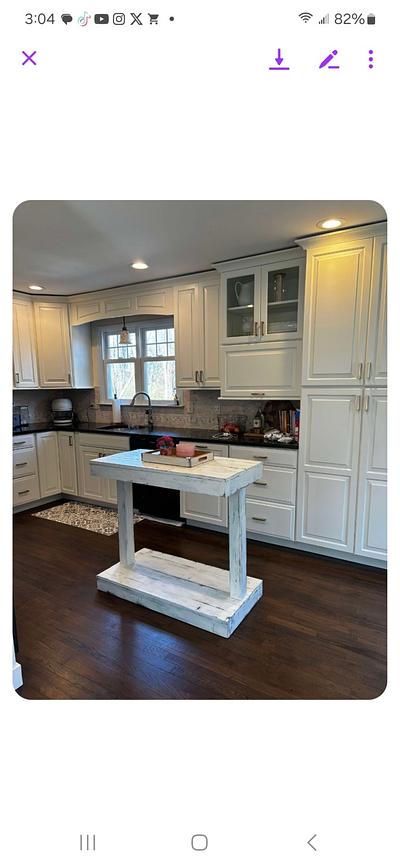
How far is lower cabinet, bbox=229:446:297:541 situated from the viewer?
260 centimetres

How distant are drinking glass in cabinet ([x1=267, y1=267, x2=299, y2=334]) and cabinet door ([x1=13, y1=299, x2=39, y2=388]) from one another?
2.45 m

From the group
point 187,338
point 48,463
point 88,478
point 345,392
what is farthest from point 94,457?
point 345,392

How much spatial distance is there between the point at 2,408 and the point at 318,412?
208 centimetres

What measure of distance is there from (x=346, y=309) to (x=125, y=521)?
189cm

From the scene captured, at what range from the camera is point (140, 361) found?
3973 millimetres

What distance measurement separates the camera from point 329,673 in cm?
150

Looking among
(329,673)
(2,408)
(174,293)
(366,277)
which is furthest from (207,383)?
(2,408)

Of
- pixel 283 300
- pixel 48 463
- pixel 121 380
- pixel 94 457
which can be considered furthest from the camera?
pixel 121 380

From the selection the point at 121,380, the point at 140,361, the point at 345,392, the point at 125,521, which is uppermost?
the point at 140,361

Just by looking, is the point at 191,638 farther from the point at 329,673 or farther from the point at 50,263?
the point at 50,263

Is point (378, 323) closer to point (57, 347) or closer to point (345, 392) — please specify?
point (345, 392)

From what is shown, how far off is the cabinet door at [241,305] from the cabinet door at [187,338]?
1.06ft
